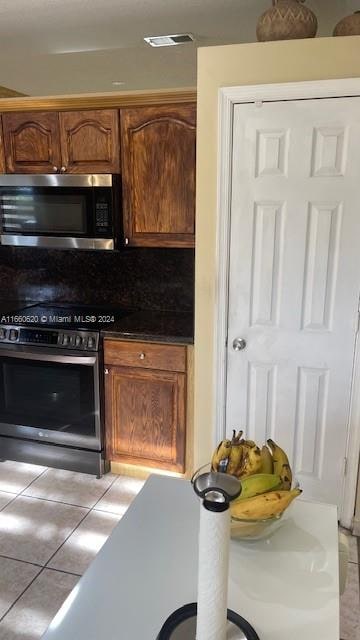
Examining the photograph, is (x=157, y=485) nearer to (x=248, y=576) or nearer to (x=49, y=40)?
(x=248, y=576)

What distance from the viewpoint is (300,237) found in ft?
6.99

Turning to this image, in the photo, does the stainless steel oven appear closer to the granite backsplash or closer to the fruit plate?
the granite backsplash

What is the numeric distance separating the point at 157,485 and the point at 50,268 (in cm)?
234

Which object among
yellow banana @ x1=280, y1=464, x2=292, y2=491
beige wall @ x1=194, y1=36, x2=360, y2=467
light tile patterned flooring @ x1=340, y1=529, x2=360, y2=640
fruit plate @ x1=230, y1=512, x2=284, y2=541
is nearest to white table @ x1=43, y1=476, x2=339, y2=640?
fruit plate @ x1=230, y1=512, x2=284, y2=541

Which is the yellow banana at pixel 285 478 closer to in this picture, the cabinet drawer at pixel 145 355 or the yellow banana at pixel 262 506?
the yellow banana at pixel 262 506

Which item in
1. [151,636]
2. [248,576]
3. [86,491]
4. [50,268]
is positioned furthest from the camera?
[50,268]

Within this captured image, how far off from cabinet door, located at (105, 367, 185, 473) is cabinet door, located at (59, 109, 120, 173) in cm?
121

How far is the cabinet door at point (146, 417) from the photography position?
2.63 m

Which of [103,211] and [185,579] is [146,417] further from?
[185,579]

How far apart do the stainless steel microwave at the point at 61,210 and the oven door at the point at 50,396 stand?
2.21 ft

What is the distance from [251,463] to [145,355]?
1.57 m

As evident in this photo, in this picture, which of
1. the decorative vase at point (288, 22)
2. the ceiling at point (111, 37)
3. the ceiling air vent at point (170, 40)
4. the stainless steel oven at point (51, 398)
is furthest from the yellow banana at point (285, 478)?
the ceiling air vent at point (170, 40)

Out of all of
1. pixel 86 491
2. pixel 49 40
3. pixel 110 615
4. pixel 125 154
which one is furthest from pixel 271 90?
pixel 86 491

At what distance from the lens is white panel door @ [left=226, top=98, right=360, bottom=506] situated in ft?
6.70
